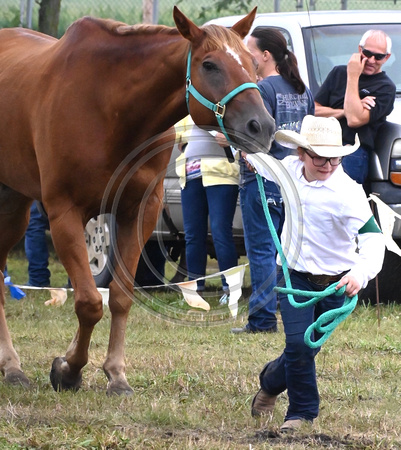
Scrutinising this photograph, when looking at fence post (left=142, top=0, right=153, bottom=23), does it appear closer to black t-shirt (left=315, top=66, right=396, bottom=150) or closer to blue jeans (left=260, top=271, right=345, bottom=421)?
black t-shirt (left=315, top=66, right=396, bottom=150)

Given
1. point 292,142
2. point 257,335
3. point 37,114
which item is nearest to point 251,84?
point 292,142

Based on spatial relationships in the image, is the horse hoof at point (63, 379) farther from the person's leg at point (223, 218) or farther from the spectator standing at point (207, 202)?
the person's leg at point (223, 218)

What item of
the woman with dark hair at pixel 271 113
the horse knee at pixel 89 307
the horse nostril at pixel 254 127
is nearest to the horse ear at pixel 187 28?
the horse nostril at pixel 254 127

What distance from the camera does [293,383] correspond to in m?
4.16

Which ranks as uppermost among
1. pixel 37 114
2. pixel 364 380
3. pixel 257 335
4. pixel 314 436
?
pixel 37 114

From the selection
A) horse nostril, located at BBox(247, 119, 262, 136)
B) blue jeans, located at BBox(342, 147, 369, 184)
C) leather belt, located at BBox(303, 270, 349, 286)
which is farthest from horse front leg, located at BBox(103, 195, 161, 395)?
blue jeans, located at BBox(342, 147, 369, 184)

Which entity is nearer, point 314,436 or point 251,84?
point 314,436

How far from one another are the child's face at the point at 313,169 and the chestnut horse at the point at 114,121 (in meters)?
0.30

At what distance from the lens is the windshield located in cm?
776

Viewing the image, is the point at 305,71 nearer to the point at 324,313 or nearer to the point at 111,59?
the point at 111,59

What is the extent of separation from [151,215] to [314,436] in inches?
68.3

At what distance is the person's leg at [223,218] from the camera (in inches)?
288

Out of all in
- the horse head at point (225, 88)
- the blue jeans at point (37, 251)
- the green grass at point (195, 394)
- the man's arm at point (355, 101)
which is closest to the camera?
the green grass at point (195, 394)

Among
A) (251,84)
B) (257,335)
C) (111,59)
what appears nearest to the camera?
(251,84)
